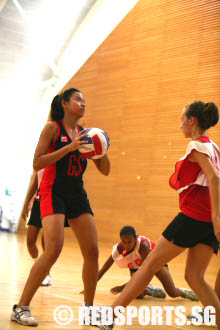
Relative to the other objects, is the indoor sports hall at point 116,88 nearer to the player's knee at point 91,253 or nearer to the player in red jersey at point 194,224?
the player's knee at point 91,253

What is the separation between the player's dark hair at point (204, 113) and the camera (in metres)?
2.84

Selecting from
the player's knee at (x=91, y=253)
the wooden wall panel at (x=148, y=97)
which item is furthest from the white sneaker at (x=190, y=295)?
the wooden wall panel at (x=148, y=97)

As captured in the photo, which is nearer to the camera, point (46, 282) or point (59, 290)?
point (59, 290)

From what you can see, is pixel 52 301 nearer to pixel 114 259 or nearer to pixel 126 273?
pixel 114 259

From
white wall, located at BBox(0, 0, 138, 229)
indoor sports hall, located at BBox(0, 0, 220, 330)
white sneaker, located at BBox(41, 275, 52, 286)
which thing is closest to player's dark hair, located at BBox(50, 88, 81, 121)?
white sneaker, located at BBox(41, 275, 52, 286)

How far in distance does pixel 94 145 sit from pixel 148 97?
7818 millimetres

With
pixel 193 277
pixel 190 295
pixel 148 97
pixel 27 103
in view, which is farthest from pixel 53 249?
pixel 27 103

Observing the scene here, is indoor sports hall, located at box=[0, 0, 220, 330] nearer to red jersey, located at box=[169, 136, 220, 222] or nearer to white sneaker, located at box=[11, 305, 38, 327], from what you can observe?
white sneaker, located at box=[11, 305, 38, 327]

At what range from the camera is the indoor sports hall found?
998cm

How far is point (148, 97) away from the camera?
10906mm

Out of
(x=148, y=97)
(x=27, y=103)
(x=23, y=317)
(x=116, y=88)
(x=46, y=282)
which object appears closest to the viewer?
(x=23, y=317)

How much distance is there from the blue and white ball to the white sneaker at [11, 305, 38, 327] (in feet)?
3.52

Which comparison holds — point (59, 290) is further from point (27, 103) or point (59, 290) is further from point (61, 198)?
point (27, 103)

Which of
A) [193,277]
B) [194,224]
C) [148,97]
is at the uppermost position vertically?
[148,97]
